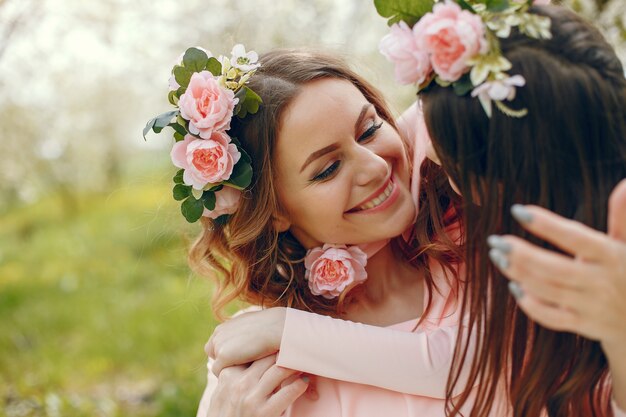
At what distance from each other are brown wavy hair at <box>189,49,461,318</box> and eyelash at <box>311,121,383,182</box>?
177mm

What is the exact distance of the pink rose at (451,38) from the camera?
152 cm

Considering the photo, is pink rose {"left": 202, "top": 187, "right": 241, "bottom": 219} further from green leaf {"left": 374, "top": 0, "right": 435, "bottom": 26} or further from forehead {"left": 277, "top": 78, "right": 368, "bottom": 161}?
green leaf {"left": 374, "top": 0, "right": 435, "bottom": 26}

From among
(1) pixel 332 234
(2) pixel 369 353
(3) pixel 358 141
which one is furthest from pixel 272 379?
(3) pixel 358 141

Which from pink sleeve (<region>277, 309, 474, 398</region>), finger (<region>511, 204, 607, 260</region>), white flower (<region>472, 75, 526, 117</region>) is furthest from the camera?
pink sleeve (<region>277, 309, 474, 398</region>)

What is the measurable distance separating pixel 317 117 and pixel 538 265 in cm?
101

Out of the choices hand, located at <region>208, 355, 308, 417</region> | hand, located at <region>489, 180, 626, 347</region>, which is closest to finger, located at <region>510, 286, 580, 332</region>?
hand, located at <region>489, 180, 626, 347</region>

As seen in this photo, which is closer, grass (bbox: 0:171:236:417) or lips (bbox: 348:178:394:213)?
lips (bbox: 348:178:394:213)

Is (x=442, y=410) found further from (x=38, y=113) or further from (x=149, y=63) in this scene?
(x=38, y=113)

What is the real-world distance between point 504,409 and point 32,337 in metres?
3.97

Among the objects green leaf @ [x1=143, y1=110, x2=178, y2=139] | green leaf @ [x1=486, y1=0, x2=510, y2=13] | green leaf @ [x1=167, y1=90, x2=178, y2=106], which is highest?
green leaf @ [x1=486, y1=0, x2=510, y2=13]

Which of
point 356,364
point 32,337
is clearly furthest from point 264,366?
point 32,337

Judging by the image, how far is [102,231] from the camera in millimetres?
6945

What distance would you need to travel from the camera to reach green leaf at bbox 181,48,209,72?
7.02ft

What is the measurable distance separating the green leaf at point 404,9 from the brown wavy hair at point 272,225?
0.53m
